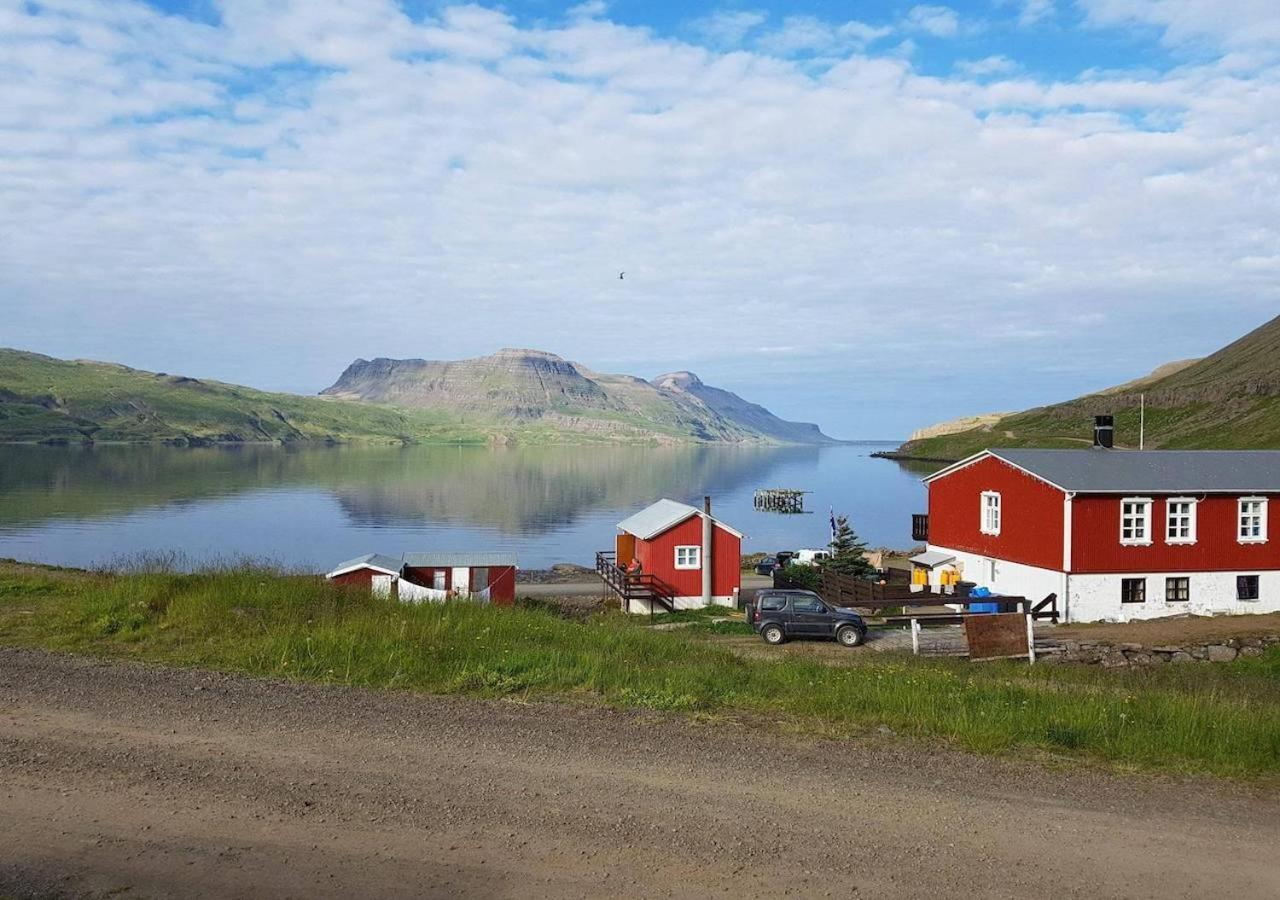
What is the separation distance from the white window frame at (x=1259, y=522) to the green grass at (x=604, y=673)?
21.8 metres

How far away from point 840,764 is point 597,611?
2930 centimetres

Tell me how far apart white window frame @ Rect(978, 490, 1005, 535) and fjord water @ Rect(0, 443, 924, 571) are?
3328cm

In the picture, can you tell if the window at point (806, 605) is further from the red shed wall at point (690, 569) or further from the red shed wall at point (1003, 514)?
the red shed wall at point (690, 569)

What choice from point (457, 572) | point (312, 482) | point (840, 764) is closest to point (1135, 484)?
point (457, 572)

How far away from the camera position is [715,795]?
875 centimetres

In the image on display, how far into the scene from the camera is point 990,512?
40188 mm

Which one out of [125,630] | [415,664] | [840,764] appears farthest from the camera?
[125,630]

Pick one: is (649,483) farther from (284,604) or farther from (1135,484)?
(284,604)

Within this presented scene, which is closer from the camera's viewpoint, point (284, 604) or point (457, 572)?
point (284, 604)

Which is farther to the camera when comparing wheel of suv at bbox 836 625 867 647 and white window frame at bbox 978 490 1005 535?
white window frame at bbox 978 490 1005 535

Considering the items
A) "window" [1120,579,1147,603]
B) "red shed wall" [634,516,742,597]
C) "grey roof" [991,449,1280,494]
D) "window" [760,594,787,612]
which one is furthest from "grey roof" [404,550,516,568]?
"window" [1120,579,1147,603]

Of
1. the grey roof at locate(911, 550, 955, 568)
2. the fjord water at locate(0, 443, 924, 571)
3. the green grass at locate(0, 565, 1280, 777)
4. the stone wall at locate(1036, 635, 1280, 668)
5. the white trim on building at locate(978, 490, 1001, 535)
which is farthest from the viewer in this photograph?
the fjord water at locate(0, 443, 924, 571)

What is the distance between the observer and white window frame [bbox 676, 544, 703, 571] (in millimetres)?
41875

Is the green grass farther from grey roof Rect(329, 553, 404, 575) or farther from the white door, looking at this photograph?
the white door
